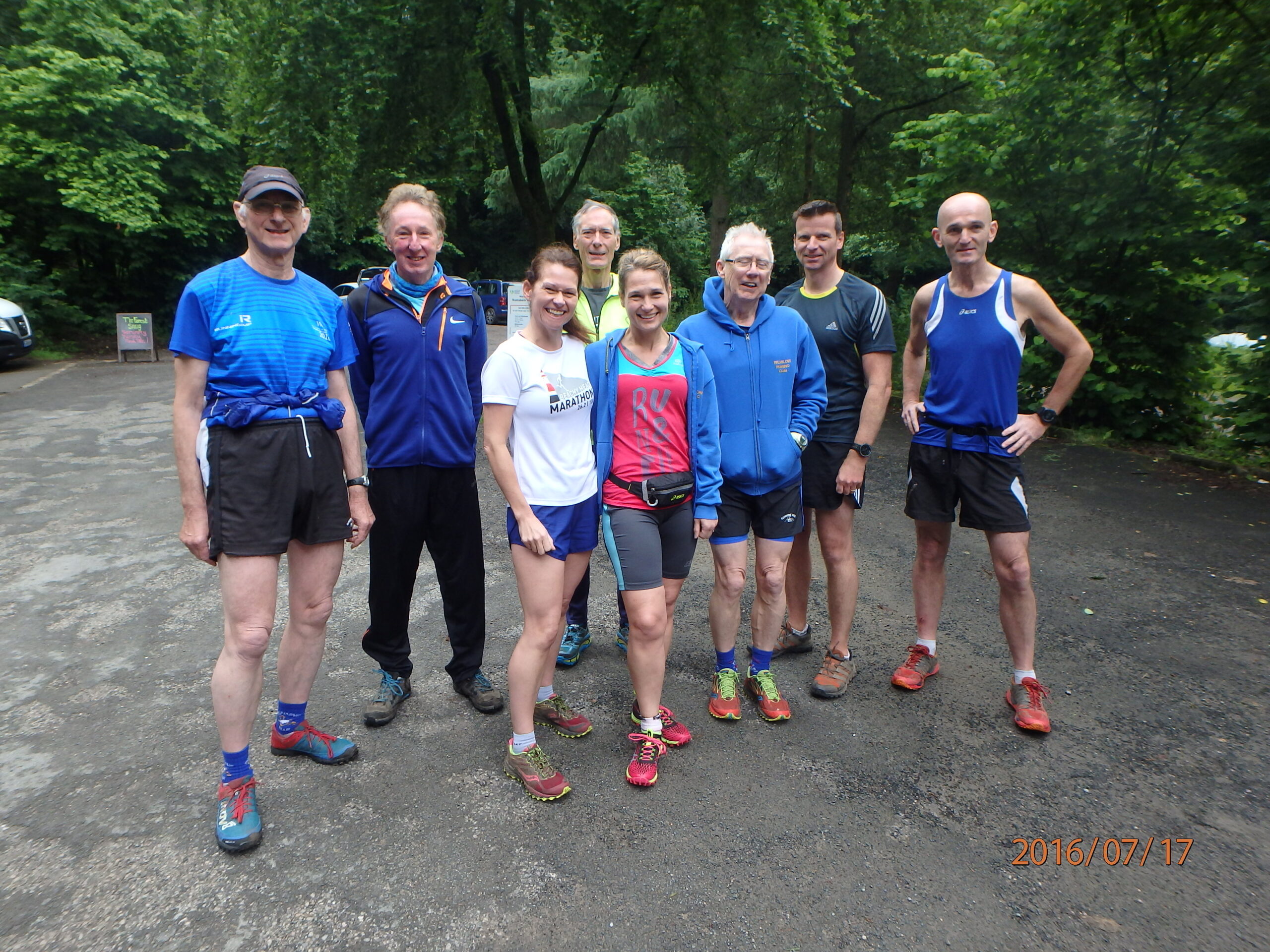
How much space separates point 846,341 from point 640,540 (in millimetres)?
1463

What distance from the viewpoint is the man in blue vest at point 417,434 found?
346 cm

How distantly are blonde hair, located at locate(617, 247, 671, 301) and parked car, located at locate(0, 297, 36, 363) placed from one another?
15.2m

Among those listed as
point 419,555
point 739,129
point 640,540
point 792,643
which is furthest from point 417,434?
point 739,129

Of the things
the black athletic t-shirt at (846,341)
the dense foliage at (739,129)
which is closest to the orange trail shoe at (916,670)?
the black athletic t-shirt at (846,341)

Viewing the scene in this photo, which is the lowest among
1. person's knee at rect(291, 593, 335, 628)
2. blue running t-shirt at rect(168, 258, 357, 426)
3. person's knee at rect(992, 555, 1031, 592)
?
person's knee at rect(291, 593, 335, 628)

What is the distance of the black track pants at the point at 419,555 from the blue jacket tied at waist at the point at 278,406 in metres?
0.55

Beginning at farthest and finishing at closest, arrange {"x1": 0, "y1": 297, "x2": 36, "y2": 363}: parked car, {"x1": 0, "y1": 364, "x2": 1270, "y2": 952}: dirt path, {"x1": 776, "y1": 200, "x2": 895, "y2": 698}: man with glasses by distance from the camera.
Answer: {"x1": 0, "y1": 297, "x2": 36, "y2": 363}: parked car, {"x1": 776, "y1": 200, "x2": 895, "y2": 698}: man with glasses, {"x1": 0, "y1": 364, "x2": 1270, "y2": 952}: dirt path

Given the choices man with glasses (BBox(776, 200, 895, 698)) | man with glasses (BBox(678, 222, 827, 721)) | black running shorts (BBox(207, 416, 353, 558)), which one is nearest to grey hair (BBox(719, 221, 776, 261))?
Result: man with glasses (BBox(678, 222, 827, 721))

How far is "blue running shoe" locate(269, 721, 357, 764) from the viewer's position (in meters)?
3.28

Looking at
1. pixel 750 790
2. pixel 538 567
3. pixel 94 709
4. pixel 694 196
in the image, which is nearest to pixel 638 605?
pixel 538 567

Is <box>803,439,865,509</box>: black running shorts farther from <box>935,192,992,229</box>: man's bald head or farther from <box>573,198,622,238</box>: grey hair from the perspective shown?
<box>573,198,622,238</box>: grey hair

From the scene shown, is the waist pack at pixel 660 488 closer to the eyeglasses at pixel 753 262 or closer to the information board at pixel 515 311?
the eyeglasses at pixel 753 262

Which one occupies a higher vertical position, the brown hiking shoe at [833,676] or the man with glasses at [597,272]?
the man with glasses at [597,272]

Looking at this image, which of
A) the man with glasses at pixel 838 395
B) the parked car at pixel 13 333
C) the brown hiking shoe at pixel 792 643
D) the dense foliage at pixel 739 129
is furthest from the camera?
the parked car at pixel 13 333
